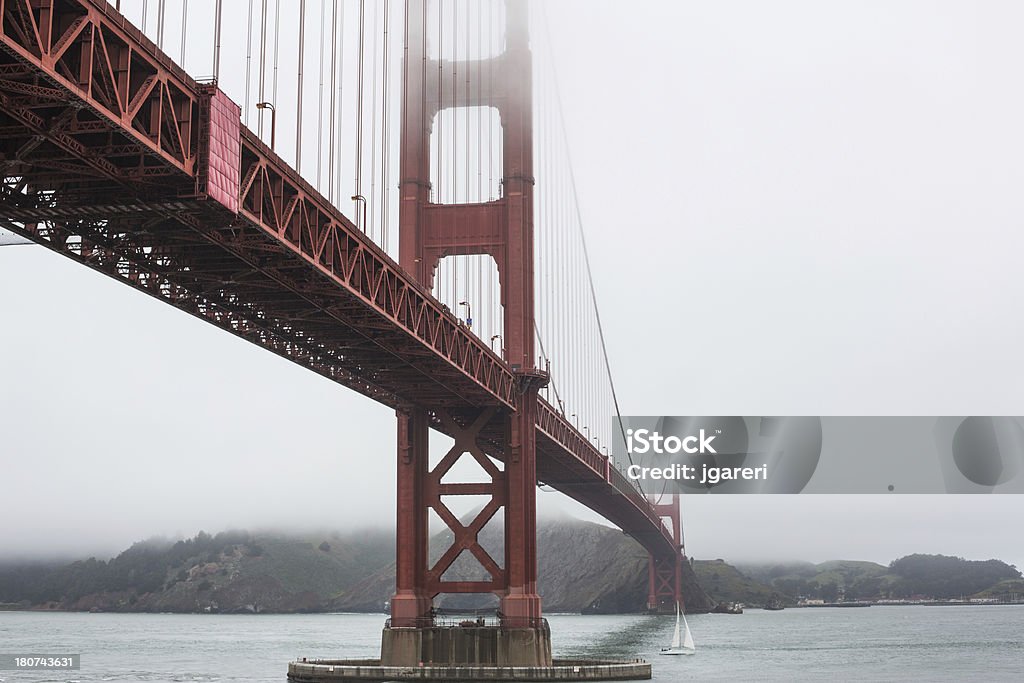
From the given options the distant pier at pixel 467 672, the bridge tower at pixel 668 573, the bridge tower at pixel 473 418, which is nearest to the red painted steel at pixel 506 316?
the bridge tower at pixel 473 418

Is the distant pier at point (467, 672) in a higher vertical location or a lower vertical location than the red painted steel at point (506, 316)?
lower

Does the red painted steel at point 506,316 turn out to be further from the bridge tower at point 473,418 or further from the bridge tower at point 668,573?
the bridge tower at point 668,573

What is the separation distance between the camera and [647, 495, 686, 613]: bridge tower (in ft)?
498

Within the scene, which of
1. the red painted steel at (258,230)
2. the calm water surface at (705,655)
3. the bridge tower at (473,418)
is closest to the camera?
the red painted steel at (258,230)

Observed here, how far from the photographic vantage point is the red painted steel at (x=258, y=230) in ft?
53.2

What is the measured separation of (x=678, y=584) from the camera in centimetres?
15425

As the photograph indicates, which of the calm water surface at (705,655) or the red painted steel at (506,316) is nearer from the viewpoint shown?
the red painted steel at (506,316)

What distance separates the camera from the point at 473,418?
150 feet

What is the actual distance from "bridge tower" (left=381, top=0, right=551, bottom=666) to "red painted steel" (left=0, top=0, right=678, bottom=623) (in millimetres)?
75

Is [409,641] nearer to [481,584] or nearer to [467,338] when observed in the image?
[481,584]

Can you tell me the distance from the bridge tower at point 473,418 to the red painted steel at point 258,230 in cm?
8

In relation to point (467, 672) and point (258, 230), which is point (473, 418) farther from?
point (258, 230)

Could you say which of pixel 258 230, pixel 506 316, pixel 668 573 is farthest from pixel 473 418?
pixel 668 573

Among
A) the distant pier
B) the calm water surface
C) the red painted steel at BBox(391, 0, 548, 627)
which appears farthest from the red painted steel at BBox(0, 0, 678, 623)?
the calm water surface
